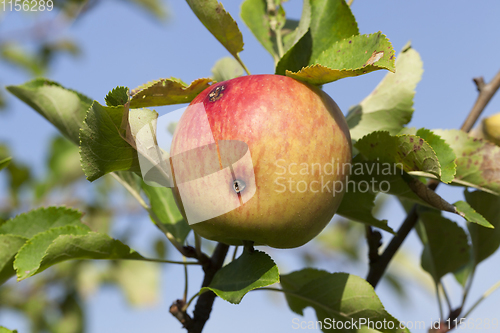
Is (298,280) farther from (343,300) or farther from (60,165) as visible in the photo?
(60,165)

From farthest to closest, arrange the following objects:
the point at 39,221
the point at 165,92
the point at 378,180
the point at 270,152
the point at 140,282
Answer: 1. the point at 140,282
2. the point at 39,221
3. the point at 378,180
4. the point at 165,92
5. the point at 270,152

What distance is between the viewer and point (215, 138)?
2.05 ft

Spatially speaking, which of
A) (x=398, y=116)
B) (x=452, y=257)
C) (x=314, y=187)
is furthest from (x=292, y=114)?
(x=452, y=257)

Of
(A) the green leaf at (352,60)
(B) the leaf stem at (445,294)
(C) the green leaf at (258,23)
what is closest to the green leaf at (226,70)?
(C) the green leaf at (258,23)

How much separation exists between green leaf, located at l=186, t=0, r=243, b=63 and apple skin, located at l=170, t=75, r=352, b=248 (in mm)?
143

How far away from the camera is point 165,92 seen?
0.71 m

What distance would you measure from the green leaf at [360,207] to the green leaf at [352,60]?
0.27m

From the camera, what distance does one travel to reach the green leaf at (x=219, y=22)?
2.43 feet

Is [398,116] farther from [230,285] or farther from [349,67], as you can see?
[230,285]

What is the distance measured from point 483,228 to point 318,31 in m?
0.68

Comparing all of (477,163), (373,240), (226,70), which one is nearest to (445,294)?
(373,240)

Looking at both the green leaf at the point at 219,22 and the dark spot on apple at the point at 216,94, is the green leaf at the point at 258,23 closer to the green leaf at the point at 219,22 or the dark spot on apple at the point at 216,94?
the green leaf at the point at 219,22

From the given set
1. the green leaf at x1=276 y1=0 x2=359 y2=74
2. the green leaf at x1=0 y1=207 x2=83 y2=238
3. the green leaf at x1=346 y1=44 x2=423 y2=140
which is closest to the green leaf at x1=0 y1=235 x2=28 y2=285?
the green leaf at x1=0 y1=207 x2=83 y2=238

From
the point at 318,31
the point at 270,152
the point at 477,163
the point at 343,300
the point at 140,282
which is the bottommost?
the point at 140,282
